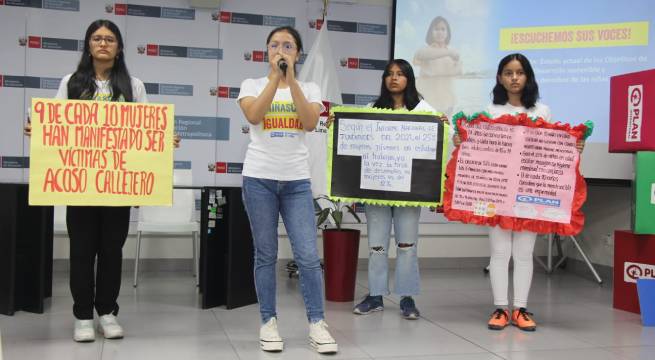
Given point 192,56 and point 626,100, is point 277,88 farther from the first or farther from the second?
point 192,56

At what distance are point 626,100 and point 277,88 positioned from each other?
244cm

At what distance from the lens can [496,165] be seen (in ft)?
11.6

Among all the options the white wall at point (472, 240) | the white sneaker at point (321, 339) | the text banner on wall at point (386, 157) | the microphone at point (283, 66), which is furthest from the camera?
the white wall at point (472, 240)

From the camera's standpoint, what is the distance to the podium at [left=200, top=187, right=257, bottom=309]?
3975mm

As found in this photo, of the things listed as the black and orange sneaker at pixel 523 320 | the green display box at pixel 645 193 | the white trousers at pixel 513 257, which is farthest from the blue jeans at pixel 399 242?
the green display box at pixel 645 193

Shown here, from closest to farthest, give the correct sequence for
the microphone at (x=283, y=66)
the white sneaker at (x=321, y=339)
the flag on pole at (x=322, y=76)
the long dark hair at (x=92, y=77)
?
the microphone at (x=283, y=66) → the white sneaker at (x=321, y=339) → the long dark hair at (x=92, y=77) → the flag on pole at (x=322, y=76)

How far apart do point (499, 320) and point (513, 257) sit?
350 mm

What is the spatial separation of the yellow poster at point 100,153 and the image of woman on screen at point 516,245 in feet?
5.32

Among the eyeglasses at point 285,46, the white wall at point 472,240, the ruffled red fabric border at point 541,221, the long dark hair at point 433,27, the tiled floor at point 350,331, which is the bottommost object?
the tiled floor at point 350,331

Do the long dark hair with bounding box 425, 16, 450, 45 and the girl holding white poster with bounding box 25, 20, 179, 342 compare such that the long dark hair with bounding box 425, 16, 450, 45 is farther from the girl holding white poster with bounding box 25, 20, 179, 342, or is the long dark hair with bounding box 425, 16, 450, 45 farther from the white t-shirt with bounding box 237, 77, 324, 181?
the girl holding white poster with bounding box 25, 20, 179, 342

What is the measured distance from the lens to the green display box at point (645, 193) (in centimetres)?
388

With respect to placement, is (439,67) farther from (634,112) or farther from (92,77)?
(92,77)

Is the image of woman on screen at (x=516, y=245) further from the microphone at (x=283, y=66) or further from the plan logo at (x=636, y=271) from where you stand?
the microphone at (x=283, y=66)

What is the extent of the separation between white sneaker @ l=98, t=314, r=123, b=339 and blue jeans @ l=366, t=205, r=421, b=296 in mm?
1458
